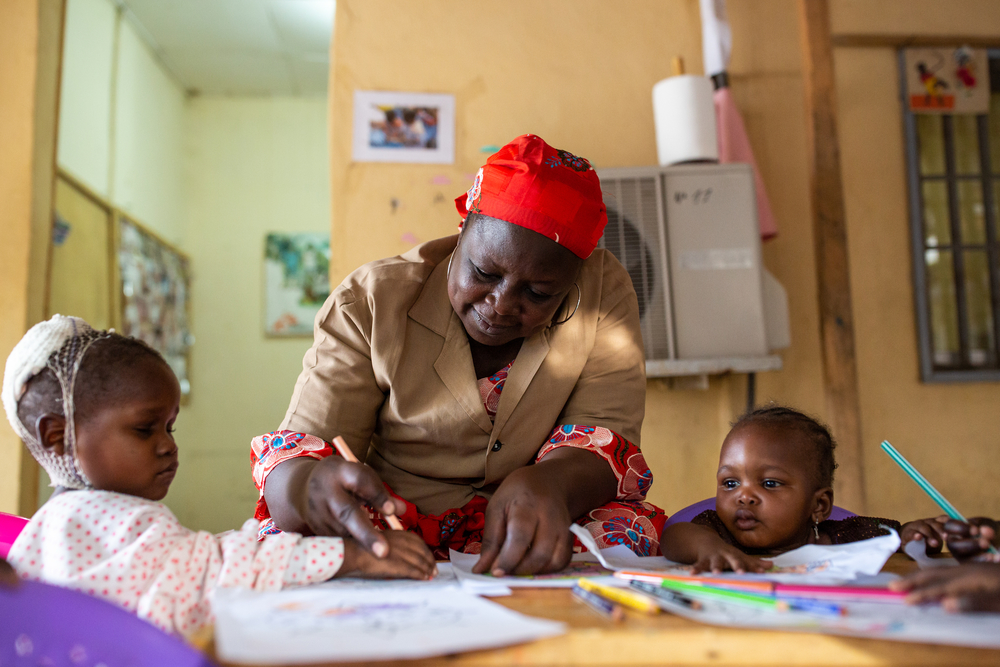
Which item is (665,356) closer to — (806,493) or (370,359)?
(806,493)

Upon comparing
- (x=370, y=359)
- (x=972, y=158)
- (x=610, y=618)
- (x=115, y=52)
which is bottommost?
A: (x=610, y=618)

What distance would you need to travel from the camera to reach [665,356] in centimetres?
260

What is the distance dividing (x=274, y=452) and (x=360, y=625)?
667mm

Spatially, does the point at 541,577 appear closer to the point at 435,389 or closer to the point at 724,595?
the point at 724,595

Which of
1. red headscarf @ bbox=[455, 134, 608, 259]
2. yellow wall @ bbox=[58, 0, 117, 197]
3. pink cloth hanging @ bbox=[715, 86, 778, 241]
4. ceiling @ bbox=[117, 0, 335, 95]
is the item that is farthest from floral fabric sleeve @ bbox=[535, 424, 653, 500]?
ceiling @ bbox=[117, 0, 335, 95]

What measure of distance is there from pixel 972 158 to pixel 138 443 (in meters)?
3.49

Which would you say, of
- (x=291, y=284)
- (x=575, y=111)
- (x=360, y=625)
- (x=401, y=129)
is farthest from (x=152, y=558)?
(x=291, y=284)

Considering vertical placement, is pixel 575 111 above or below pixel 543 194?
Result: above

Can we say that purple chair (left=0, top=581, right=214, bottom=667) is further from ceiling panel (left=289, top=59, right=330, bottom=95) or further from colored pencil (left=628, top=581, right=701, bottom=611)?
ceiling panel (left=289, top=59, right=330, bottom=95)

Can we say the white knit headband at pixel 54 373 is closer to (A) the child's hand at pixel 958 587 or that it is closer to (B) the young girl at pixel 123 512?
(B) the young girl at pixel 123 512

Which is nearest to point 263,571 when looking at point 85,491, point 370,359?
point 85,491

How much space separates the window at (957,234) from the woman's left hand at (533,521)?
2524 millimetres

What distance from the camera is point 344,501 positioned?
3.13 feet

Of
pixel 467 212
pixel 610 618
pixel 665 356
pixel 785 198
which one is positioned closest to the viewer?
pixel 610 618
